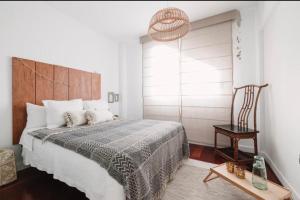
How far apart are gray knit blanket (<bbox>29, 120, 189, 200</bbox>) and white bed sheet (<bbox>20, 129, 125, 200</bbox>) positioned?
6cm

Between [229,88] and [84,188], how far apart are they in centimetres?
283

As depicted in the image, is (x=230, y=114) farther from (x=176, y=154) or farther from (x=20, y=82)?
(x=20, y=82)

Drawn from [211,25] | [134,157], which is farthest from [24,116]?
[211,25]

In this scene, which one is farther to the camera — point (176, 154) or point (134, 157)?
point (176, 154)

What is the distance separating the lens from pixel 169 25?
2314mm

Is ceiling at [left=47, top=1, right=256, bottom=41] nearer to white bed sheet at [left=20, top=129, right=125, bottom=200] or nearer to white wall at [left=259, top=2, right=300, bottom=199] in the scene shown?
white wall at [left=259, top=2, right=300, bottom=199]

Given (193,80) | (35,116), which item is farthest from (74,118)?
(193,80)

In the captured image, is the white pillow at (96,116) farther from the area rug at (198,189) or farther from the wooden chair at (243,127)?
the wooden chair at (243,127)

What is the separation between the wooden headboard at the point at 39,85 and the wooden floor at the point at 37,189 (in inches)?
21.4

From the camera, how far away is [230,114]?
296 centimetres

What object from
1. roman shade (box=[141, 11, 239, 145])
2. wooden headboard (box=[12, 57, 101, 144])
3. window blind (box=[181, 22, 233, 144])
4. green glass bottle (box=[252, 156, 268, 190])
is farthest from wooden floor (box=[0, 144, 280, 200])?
roman shade (box=[141, 11, 239, 145])

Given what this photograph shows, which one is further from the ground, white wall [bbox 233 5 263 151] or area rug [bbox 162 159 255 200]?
white wall [bbox 233 5 263 151]

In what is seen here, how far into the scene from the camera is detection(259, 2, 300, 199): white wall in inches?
61.1

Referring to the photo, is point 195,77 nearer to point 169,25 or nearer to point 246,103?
point 246,103
